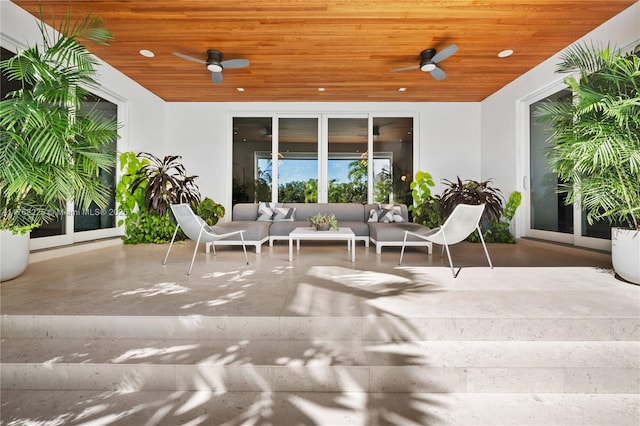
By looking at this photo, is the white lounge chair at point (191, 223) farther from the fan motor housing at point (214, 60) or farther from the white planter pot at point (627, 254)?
the white planter pot at point (627, 254)

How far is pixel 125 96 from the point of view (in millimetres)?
5711

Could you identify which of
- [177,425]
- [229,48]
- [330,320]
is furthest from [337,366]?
[229,48]

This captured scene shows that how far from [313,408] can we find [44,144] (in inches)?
111

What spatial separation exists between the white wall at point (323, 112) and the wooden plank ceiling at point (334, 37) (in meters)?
0.98

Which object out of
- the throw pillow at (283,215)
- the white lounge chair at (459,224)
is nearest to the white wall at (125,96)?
the throw pillow at (283,215)

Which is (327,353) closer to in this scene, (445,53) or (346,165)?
(445,53)

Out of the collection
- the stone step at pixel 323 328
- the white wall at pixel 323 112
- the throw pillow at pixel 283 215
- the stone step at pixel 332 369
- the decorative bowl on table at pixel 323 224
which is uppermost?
the white wall at pixel 323 112

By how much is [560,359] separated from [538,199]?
4452 millimetres

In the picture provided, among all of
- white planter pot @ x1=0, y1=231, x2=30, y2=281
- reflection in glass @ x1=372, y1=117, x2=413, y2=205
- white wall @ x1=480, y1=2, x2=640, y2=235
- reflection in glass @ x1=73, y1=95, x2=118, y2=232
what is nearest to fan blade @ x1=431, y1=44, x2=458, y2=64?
white wall @ x1=480, y1=2, x2=640, y2=235

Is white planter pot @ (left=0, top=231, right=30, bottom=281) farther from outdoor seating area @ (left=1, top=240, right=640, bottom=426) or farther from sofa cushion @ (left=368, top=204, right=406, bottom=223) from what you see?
sofa cushion @ (left=368, top=204, right=406, bottom=223)

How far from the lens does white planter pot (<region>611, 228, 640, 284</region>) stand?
9.10 feet

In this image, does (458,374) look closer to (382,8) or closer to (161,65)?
(382,8)

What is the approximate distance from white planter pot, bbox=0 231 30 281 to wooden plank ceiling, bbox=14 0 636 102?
2647mm

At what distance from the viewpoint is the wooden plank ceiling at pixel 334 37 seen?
3.58 metres
